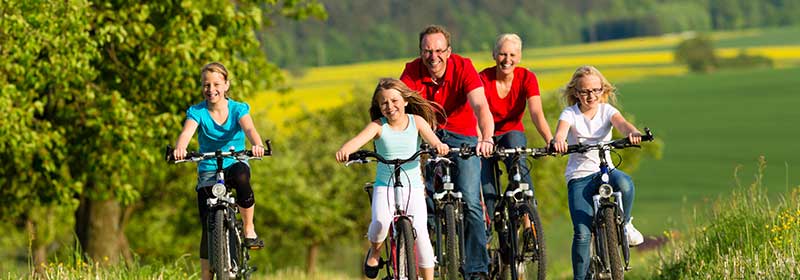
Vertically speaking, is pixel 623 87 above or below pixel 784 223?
above

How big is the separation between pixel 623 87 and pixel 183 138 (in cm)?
9389

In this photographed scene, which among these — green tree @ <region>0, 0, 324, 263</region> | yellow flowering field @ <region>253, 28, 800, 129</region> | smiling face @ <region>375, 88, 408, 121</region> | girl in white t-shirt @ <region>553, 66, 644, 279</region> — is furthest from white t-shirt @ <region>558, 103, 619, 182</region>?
yellow flowering field @ <region>253, 28, 800, 129</region>

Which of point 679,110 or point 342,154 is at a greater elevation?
point 679,110

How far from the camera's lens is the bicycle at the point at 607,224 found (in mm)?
8102

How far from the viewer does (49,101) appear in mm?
21375

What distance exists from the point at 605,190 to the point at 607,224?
0.82 feet

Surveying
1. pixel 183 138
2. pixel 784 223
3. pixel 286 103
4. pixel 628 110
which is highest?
pixel 628 110

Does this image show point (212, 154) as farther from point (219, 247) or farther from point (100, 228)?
point (100, 228)

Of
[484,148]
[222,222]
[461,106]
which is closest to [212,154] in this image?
[222,222]

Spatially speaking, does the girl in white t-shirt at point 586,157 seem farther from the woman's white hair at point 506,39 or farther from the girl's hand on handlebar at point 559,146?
the woman's white hair at point 506,39

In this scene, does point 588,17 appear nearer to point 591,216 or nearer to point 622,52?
point 622,52

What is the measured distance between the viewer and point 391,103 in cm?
817

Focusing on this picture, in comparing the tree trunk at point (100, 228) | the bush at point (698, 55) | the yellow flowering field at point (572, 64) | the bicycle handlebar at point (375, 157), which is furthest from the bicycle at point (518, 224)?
the bush at point (698, 55)

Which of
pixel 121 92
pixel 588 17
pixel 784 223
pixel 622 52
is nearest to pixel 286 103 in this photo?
pixel 121 92
